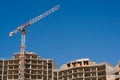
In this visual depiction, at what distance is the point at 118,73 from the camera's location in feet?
647

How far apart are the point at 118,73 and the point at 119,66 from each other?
150 inches

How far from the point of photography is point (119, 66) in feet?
652

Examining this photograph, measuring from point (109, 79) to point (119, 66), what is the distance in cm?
1067

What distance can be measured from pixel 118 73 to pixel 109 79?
770 cm

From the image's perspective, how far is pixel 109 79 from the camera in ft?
630
